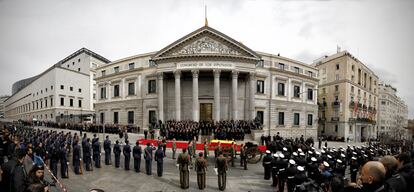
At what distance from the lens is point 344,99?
46062 millimetres

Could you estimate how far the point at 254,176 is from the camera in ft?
39.2

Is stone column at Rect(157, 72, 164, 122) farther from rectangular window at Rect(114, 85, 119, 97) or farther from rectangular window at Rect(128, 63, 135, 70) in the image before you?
rectangular window at Rect(114, 85, 119, 97)

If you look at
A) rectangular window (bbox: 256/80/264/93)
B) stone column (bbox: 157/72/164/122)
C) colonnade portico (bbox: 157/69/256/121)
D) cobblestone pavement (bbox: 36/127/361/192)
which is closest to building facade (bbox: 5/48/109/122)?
stone column (bbox: 157/72/164/122)

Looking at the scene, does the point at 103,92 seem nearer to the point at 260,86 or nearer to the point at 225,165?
the point at 260,86

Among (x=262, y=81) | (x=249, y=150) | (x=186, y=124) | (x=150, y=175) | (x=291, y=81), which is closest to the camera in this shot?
(x=150, y=175)

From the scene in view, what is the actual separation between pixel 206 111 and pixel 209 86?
4065 millimetres

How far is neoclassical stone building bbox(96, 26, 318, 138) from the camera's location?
102ft

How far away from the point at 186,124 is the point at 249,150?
Result: 10.3m

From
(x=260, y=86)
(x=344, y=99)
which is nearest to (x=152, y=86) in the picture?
(x=260, y=86)

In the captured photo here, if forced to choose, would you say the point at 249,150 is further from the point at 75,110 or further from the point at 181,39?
the point at 75,110

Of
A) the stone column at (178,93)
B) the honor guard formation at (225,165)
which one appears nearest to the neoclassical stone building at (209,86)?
the stone column at (178,93)

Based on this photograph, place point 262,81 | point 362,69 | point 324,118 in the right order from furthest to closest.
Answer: point 362,69
point 324,118
point 262,81

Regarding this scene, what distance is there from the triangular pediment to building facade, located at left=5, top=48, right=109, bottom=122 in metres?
28.6

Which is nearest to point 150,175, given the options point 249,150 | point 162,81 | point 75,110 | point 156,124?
point 249,150
